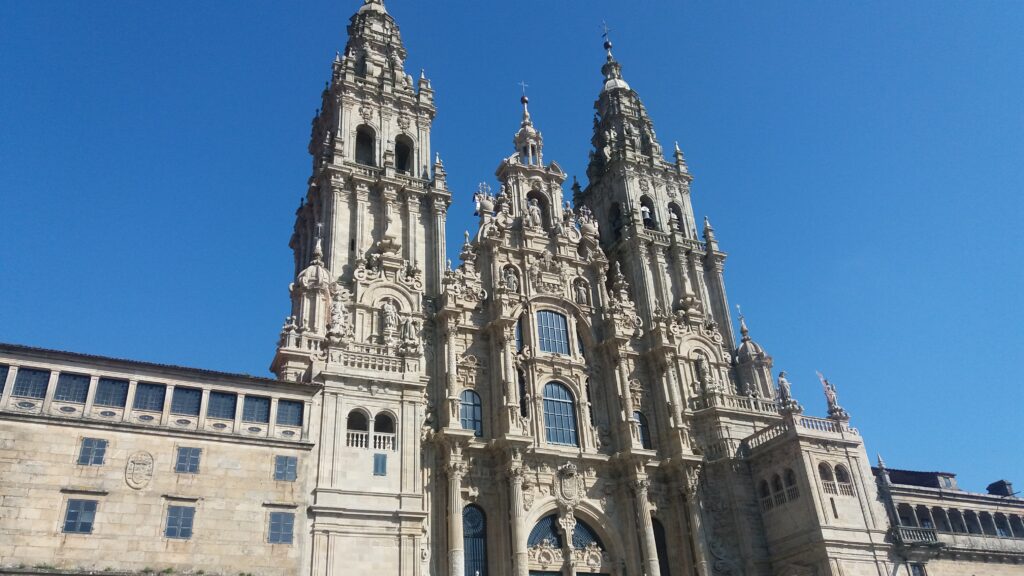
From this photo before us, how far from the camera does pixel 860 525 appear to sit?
38531 mm

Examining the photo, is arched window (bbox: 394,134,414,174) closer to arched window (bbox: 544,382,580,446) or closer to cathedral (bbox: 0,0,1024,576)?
cathedral (bbox: 0,0,1024,576)

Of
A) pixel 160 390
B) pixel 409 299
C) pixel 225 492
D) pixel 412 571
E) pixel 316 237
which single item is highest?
pixel 316 237

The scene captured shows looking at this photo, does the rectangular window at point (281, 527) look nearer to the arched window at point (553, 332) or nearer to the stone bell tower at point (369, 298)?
the stone bell tower at point (369, 298)

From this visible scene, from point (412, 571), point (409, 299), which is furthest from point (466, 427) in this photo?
point (412, 571)

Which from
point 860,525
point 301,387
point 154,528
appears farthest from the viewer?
point 860,525

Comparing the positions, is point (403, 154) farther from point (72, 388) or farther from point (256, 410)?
point (72, 388)

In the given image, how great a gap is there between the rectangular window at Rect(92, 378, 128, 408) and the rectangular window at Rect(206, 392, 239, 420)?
279cm

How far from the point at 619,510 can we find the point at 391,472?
13550 mm

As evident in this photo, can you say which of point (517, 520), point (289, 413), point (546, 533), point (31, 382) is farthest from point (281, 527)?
point (546, 533)

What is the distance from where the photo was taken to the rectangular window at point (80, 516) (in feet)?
84.9

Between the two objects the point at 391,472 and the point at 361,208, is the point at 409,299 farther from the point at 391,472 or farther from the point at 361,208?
the point at 391,472

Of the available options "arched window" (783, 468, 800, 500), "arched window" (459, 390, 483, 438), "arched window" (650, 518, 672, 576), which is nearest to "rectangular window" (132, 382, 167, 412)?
"arched window" (459, 390, 483, 438)

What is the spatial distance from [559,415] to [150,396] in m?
20.1

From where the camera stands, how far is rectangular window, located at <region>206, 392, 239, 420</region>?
2992cm
